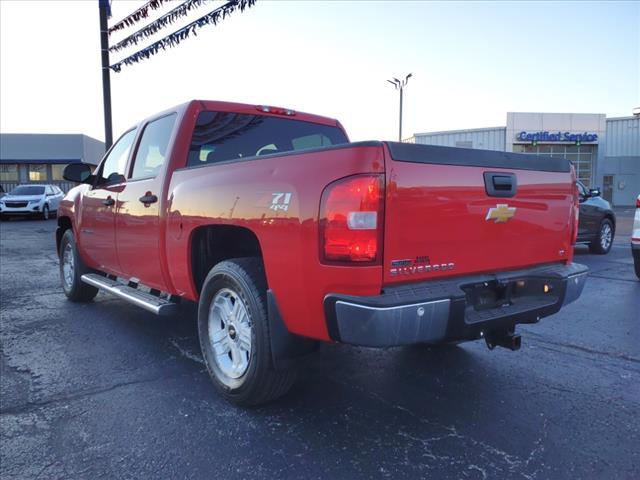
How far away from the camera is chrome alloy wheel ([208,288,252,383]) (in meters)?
3.22

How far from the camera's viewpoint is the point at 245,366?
320cm

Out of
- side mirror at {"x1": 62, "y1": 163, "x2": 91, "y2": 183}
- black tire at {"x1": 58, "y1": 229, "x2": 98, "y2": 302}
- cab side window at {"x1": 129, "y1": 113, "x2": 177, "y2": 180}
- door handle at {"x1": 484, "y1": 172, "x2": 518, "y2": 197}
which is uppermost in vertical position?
cab side window at {"x1": 129, "y1": 113, "x2": 177, "y2": 180}

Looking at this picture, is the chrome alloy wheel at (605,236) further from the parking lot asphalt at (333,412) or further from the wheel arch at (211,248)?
the wheel arch at (211,248)

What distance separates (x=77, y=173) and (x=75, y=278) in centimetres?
133

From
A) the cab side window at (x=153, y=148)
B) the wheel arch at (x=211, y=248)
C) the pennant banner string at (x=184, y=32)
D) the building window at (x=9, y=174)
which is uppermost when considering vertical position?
the pennant banner string at (x=184, y=32)

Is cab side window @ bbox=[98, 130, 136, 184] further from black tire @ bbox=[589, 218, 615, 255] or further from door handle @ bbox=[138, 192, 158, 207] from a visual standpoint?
black tire @ bbox=[589, 218, 615, 255]

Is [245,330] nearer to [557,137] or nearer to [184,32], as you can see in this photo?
[184,32]

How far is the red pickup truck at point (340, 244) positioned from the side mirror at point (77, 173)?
1446 millimetres

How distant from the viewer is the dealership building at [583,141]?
39.7m

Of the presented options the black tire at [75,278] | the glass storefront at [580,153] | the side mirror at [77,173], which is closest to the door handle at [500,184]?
the side mirror at [77,173]

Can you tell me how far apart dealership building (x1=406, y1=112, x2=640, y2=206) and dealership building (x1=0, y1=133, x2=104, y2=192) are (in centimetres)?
2840

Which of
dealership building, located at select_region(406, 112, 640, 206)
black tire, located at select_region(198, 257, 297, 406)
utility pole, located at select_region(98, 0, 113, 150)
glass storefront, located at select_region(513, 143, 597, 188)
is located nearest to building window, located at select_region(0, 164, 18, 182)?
dealership building, located at select_region(406, 112, 640, 206)

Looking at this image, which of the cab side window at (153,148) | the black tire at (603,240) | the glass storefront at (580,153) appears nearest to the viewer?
the cab side window at (153,148)

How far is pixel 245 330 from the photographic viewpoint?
10.5 feet
